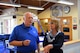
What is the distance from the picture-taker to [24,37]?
90.2 inches

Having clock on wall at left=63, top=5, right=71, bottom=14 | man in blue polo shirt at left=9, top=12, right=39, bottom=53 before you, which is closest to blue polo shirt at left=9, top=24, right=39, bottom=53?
man in blue polo shirt at left=9, top=12, right=39, bottom=53

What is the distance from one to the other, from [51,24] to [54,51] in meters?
0.42

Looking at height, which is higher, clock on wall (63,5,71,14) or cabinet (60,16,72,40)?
clock on wall (63,5,71,14)

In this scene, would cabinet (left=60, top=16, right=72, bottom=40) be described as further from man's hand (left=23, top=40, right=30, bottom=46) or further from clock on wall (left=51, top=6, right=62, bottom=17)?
man's hand (left=23, top=40, right=30, bottom=46)

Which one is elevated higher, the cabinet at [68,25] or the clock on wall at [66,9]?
the clock on wall at [66,9]

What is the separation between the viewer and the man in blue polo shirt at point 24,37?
223 centimetres

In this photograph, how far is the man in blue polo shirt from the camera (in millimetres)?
2229

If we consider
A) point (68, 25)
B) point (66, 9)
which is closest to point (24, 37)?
point (68, 25)

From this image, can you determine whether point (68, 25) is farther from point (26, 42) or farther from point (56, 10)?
point (26, 42)

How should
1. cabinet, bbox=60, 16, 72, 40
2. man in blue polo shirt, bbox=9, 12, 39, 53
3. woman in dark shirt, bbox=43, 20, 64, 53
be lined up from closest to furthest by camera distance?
woman in dark shirt, bbox=43, 20, 64, 53 < man in blue polo shirt, bbox=9, 12, 39, 53 < cabinet, bbox=60, 16, 72, 40

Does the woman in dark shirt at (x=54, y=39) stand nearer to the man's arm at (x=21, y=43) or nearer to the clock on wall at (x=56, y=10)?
the man's arm at (x=21, y=43)

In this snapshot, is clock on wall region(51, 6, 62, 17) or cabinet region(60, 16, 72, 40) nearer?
cabinet region(60, 16, 72, 40)

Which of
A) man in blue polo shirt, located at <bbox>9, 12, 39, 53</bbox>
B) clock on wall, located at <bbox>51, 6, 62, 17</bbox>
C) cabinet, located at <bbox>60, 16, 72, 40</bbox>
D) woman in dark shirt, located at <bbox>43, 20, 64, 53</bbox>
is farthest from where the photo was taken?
clock on wall, located at <bbox>51, 6, 62, 17</bbox>

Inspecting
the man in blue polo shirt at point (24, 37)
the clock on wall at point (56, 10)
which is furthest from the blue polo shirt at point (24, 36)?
the clock on wall at point (56, 10)
